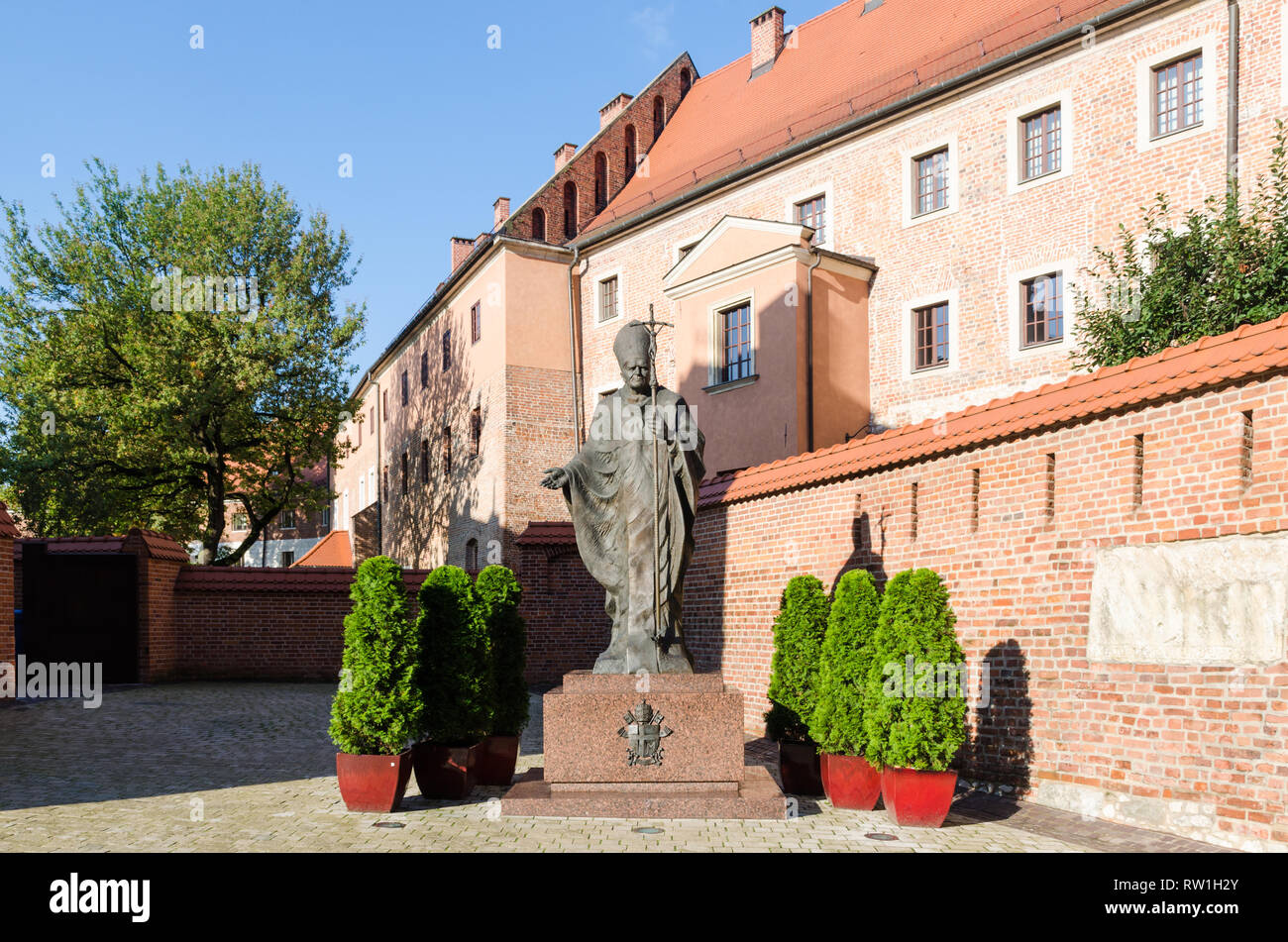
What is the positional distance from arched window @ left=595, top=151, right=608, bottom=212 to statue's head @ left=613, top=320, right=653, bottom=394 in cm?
2252

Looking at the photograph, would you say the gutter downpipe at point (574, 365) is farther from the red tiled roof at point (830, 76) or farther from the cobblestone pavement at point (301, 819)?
the cobblestone pavement at point (301, 819)

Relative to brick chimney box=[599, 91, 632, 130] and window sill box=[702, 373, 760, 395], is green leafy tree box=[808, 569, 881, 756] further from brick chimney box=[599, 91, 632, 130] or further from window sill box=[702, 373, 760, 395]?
brick chimney box=[599, 91, 632, 130]

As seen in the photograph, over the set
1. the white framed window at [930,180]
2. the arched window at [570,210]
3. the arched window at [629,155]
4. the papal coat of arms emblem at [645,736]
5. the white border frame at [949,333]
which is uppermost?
the arched window at [629,155]

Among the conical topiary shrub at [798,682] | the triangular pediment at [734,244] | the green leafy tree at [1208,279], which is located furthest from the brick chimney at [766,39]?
the conical topiary shrub at [798,682]

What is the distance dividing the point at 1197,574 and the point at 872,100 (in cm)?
1720

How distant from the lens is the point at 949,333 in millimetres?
19875

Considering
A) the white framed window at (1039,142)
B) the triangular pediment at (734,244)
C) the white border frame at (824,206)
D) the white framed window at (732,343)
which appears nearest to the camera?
the white framed window at (1039,142)

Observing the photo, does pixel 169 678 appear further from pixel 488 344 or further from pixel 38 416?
pixel 488 344

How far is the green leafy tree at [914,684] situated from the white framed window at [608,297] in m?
20.2

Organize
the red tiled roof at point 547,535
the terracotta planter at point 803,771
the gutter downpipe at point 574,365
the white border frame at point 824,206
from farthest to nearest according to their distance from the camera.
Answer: the gutter downpipe at point 574,365 → the white border frame at point 824,206 → the red tiled roof at point 547,535 → the terracotta planter at point 803,771

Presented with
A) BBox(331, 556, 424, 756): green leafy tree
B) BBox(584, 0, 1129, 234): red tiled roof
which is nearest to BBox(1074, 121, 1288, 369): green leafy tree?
BBox(584, 0, 1129, 234): red tiled roof

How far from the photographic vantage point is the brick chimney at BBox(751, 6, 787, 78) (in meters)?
27.7

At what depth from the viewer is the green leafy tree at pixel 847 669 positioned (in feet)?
26.3
